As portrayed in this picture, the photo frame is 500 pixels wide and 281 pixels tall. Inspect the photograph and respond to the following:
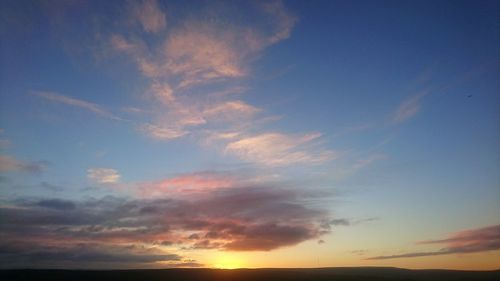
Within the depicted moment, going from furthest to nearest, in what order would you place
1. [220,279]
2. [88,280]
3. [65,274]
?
[65,274] → [220,279] → [88,280]

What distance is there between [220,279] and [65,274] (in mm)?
70563

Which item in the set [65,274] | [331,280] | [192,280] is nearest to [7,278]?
[65,274]

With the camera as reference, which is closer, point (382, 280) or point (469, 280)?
point (382, 280)

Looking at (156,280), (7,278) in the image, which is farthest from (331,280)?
(7,278)

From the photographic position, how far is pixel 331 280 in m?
161

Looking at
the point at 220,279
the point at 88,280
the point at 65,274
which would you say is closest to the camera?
the point at 88,280

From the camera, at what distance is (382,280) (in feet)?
553

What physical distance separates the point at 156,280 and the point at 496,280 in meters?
150

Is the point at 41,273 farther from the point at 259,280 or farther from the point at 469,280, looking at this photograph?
the point at 469,280

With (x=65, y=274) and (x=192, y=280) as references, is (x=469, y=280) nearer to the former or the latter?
(x=192, y=280)

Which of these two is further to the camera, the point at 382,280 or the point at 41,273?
the point at 41,273

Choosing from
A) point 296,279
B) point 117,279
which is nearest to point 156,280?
point 117,279

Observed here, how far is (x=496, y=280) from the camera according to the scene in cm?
19112

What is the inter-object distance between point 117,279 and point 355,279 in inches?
3666
